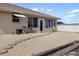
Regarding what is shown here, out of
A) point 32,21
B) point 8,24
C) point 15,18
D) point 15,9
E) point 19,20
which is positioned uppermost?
point 15,9

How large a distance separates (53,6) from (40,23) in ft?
24.9

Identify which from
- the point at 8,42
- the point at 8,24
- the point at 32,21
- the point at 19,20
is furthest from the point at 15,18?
the point at 8,42

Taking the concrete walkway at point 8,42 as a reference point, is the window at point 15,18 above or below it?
above

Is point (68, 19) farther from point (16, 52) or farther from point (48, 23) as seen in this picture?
point (16, 52)

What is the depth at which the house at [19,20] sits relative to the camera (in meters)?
19.2

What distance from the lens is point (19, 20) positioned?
2150cm

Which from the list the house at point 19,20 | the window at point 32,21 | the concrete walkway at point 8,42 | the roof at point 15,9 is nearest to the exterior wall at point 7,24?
the house at point 19,20

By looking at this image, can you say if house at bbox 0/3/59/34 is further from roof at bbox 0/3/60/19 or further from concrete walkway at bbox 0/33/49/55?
concrete walkway at bbox 0/33/49/55

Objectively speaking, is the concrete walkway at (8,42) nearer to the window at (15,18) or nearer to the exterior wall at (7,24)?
the exterior wall at (7,24)

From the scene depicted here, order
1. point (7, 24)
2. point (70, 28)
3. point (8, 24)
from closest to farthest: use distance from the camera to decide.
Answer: point (7, 24)
point (8, 24)
point (70, 28)

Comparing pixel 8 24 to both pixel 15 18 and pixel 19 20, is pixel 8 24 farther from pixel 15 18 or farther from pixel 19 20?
pixel 19 20

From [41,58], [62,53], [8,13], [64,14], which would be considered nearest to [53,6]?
[64,14]

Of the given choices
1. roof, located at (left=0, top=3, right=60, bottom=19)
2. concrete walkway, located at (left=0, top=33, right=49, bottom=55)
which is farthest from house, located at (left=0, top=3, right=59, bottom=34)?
concrete walkway, located at (left=0, top=33, right=49, bottom=55)

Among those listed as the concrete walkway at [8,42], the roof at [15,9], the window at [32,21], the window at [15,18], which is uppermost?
the roof at [15,9]
